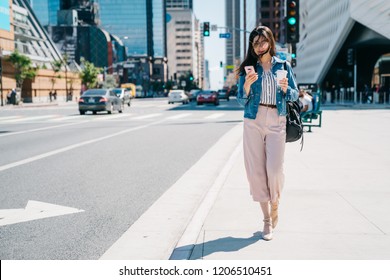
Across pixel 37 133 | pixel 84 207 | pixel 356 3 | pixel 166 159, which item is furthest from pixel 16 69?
pixel 84 207

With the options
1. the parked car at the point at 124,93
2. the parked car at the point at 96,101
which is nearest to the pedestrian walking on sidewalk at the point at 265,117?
the parked car at the point at 96,101

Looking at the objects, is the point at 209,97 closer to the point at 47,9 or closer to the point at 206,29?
the point at 206,29

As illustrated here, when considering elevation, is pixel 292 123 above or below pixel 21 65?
below

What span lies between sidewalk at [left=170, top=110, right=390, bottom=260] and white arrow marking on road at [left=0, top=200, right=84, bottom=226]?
1683 mm

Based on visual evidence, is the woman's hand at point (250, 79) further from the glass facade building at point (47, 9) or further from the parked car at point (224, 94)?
the glass facade building at point (47, 9)

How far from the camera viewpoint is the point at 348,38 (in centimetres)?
6056

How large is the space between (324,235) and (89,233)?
2252mm

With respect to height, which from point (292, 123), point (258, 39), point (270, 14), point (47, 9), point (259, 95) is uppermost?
point (47, 9)

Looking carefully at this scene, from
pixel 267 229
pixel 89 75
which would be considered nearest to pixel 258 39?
pixel 267 229

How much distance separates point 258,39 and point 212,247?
74.4 inches

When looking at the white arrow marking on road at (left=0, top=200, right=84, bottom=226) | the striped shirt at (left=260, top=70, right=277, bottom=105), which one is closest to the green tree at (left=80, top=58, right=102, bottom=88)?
the white arrow marking on road at (left=0, top=200, right=84, bottom=226)

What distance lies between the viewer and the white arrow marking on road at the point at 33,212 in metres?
5.45

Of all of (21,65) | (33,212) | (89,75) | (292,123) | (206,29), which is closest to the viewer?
(292,123)

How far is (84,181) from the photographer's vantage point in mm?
7801
